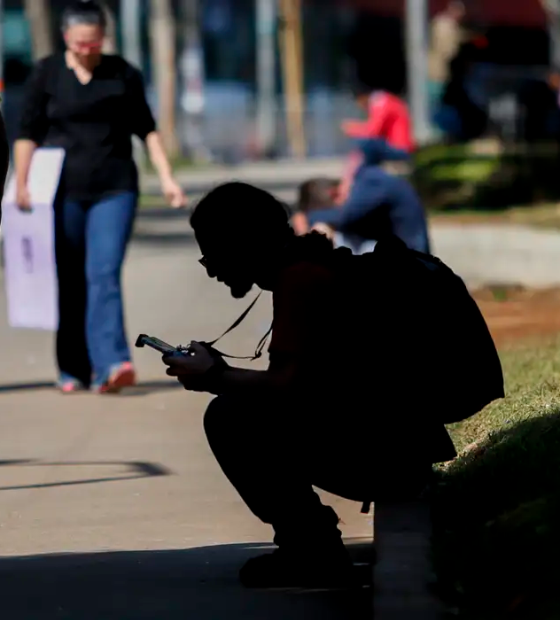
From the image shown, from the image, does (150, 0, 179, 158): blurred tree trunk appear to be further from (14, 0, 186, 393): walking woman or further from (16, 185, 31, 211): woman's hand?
(16, 185, 31, 211): woman's hand

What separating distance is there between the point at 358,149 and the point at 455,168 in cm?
676

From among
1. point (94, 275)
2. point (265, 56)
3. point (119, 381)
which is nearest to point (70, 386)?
point (119, 381)

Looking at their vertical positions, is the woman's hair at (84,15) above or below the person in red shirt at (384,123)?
above

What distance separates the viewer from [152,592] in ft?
17.1

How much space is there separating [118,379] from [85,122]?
1266 millimetres

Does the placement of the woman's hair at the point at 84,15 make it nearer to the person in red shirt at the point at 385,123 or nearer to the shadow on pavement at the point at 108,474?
the shadow on pavement at the point at 108,474

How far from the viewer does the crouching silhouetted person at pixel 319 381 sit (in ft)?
A: 16.2

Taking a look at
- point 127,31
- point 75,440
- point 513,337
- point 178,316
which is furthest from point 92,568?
point 127,31

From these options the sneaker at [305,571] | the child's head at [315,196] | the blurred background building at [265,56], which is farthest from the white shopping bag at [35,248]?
the blurred background building at [265,56]

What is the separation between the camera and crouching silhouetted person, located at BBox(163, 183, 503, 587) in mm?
4945

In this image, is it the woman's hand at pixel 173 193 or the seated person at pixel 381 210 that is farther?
the seated person at pixel 381 210

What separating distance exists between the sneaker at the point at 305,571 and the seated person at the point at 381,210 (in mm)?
4680

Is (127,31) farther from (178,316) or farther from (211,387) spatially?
(211,387)

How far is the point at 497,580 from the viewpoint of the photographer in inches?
172
